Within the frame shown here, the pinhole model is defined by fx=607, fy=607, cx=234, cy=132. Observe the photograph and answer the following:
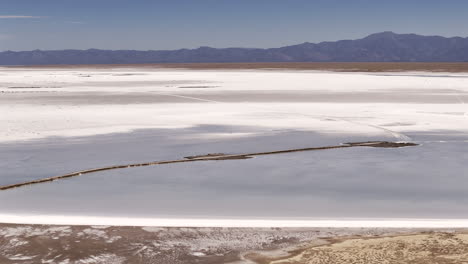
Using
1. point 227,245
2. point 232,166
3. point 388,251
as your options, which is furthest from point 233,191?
point 388,251

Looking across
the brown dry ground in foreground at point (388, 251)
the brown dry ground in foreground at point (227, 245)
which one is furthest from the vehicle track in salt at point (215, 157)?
the brown dry ground in foreground at point (388, 251)

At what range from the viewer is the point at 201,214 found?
617 cm

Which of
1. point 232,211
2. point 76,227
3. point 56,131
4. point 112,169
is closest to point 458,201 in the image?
point 232,211

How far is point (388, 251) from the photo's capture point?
4859 millimetres

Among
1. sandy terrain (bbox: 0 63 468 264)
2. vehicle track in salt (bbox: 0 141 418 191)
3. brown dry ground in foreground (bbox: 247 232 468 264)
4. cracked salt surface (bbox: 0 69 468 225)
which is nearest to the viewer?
brown dry ground in foreground (bbox: 247 232 468 264)

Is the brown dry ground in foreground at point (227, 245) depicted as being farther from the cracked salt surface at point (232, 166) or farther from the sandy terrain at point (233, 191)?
the cracked salt surface at point (232, 166)

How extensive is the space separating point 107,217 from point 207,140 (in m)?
5.34

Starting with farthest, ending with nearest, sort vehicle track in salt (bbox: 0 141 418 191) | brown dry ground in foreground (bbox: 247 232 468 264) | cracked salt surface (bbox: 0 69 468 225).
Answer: vehicle track in salt (bbox: 0 141 418 191), cracked salt surface (bbox: 0 69 468 225), brown dry ground in foreground (bbox: 247 232 468 264)

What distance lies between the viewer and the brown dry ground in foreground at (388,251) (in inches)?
183

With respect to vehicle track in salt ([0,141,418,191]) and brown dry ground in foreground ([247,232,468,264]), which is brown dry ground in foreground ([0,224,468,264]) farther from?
vehicle track in salt ([0,141,418,191])

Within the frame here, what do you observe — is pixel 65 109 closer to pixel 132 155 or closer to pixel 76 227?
pixel 132 155

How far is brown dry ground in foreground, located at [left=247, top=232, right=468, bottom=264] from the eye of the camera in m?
4.66

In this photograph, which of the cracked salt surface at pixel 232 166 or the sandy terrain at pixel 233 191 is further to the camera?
the cracked salt surface at pixel 232 166

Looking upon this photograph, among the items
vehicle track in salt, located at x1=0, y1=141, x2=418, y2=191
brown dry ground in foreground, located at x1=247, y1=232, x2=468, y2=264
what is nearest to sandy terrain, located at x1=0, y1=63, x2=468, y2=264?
brown dry ground in foreground, located at x1=247, y1=232, x2=468, y2=264
